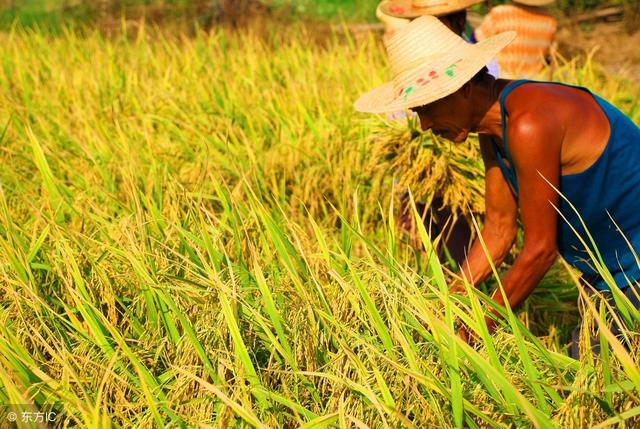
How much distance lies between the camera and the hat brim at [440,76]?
1.56 m

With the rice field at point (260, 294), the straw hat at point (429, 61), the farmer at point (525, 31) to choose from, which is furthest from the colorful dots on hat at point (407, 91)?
the farmer at point (525, 31)

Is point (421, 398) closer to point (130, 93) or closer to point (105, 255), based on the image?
point (105, 255)

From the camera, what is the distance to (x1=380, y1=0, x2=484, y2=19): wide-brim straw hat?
261 centimetres

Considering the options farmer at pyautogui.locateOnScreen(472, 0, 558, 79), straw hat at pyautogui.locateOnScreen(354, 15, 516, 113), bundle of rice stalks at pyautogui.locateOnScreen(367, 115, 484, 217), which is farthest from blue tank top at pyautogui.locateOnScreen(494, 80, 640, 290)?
farmer at pyautogui.locateOnScreen(472, 0, 558, 79)

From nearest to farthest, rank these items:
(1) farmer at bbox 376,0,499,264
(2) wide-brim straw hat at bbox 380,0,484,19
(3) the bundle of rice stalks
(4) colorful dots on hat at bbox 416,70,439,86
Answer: (4) colorful dots on hat at bbox 416,70,439,86 < (3) the bundle of rice stalks < (1) farmer at bbox 376,0,499,264 < (2) wide-brim straw hat at bbox 380,0,484,19

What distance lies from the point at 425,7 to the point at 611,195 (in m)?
1.27

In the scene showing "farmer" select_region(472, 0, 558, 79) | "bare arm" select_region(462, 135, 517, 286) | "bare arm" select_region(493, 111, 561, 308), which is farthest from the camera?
"farmer" select_region(472, 0, 558, 79)

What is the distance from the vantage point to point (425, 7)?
2.67 m

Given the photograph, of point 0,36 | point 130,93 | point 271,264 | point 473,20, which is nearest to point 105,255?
point 271,264

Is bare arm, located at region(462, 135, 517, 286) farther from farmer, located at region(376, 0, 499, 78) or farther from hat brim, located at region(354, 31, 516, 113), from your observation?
farmer, located at region(376, 0, 499, 78)

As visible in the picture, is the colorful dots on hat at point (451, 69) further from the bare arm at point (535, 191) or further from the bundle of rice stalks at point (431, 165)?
the bundle of rice stalks at point (431, 165)

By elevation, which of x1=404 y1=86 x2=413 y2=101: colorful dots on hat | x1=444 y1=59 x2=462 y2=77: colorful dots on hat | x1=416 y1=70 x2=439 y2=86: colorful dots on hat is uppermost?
x1=444 y1=59 x2=462 y2=77: colorful dots on hat

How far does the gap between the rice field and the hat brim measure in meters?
0.26

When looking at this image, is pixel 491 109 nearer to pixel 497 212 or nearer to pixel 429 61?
pixel 429 61
